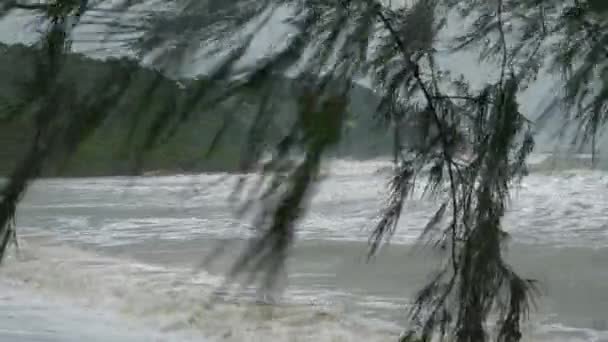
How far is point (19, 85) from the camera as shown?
159cm

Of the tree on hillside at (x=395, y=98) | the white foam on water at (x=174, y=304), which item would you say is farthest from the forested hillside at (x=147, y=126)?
the white foam on water at (x=174, y=304)

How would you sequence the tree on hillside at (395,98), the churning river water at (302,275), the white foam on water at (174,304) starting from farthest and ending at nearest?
the white foam on water at (174,304) < the churning river water at (302,275) < the tree on hillside at (395,98)

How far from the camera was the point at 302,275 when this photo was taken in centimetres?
546

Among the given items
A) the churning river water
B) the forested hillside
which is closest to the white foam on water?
the churning river water

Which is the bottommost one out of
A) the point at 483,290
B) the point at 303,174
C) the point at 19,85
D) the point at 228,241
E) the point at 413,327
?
the point at 413,327

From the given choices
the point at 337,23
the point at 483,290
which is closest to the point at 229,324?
the point at 483,290

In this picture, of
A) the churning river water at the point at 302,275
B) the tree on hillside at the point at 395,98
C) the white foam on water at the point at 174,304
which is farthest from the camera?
the white foam on water at the point at 174,304

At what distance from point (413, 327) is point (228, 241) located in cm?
76

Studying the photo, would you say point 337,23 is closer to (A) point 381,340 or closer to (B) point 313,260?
(A) point 381,340

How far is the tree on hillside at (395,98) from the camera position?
1.53 meters

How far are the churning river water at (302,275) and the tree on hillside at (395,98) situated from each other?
101mm

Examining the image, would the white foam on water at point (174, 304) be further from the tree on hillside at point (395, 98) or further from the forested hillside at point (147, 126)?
the forested hillside at point (147, 126)

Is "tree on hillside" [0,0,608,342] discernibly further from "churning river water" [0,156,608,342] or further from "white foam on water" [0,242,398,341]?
"white foam on water" [0,242,398,341]

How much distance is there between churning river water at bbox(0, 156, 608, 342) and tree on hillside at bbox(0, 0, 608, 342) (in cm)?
10
